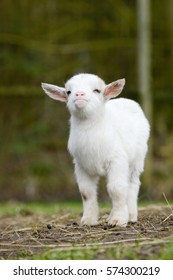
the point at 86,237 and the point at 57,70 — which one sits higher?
the point at 57,70

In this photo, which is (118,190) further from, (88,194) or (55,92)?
(55,92)

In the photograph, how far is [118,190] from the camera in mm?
7742

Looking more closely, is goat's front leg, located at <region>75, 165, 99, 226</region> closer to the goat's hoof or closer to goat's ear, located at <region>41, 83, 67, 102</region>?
the goat's hoof

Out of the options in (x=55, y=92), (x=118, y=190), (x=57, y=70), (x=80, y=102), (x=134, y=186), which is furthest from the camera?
(x=57, y=70)

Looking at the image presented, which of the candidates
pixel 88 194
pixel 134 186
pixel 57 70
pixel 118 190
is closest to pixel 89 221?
pixel 88 194

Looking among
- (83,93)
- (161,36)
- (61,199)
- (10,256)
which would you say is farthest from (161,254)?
(161,36)

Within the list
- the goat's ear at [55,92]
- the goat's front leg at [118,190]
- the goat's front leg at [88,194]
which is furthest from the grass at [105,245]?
the goat's ear at [55,92]

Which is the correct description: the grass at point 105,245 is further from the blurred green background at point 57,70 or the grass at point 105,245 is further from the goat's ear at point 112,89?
the blurred green background at point 57,70

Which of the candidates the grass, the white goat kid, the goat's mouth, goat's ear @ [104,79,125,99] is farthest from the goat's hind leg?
the goat's mouth

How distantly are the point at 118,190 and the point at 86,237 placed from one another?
69 centimetres

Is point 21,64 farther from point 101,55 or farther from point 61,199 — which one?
point 61,199

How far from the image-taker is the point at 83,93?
7.51m
